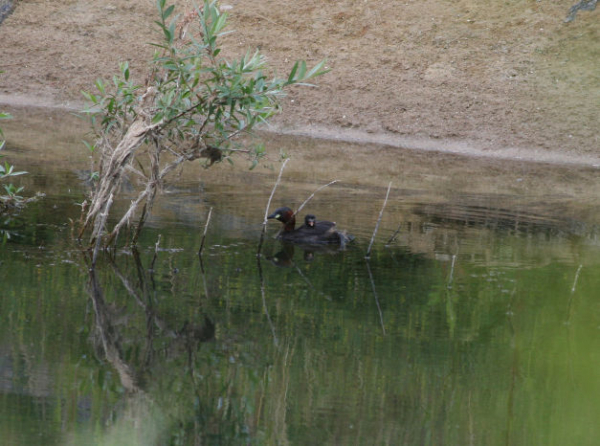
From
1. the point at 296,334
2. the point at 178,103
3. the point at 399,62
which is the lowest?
the point at 296,334

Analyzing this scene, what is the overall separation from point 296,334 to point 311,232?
4.18 meters

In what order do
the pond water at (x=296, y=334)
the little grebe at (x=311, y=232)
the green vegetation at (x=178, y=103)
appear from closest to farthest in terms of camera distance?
the pond water at (x=296, y=334) < the green vegetation at (x=178, y=103) < the little grebe at (x=311, y=232)

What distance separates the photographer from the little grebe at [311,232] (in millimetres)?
12414

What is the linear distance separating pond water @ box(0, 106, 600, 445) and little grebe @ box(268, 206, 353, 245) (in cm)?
24

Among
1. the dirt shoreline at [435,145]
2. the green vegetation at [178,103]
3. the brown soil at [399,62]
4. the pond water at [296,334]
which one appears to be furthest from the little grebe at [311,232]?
the brown soil at [399,62]

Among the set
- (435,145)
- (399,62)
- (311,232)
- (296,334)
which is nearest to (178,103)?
(296,334)

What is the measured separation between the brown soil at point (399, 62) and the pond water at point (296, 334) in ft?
33.1

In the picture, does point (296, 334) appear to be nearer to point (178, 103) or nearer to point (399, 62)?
point (178, 103)

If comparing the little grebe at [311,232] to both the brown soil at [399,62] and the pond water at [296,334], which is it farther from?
the brown soil at [399,62]

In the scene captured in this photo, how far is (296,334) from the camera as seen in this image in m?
8.36

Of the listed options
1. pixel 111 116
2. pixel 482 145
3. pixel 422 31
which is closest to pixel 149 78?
pixel 111 116

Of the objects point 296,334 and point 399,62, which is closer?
point 296,334

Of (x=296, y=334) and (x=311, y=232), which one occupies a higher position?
(x=311, y=232)

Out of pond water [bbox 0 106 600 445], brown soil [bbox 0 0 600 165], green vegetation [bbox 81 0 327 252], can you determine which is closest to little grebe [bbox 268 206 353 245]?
pond water [bbox 0 106 600 445]
